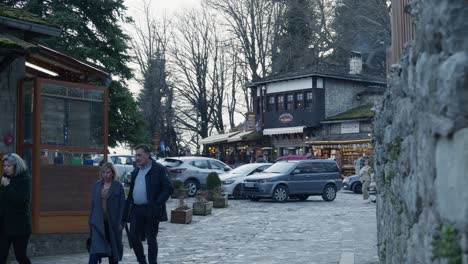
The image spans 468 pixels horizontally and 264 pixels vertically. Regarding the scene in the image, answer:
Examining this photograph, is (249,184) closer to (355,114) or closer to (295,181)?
(295,181)

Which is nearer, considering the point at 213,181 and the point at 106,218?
the point at 106,218

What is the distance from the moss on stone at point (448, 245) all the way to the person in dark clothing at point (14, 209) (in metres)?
6.48

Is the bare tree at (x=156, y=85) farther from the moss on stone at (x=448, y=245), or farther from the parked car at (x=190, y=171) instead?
the moss on stone at (x=448, y=245)

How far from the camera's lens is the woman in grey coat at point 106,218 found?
9.96 meters

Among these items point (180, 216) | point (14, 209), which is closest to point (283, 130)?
point (180, 216)

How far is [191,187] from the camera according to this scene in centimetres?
3059

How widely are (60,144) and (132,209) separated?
131 inches

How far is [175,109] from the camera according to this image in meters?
60.2

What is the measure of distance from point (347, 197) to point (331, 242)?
16755 mm

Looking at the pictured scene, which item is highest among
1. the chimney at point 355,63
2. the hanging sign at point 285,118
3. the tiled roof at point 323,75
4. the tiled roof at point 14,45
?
the chimney at point 355,63

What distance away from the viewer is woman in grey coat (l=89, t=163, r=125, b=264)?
392 inches

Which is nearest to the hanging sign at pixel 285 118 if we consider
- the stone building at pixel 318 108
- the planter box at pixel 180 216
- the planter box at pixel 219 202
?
the stone building at pixel 318 108

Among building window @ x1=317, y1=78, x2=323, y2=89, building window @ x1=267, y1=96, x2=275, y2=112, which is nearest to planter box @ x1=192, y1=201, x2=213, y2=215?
building window @ x1=317, y1=78, x2=323, y2=89

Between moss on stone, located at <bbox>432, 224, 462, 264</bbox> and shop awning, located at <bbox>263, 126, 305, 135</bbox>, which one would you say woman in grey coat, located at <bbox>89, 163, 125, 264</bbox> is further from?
shop awning, located at <bbox>263, 126, 305, 135</bbox>
